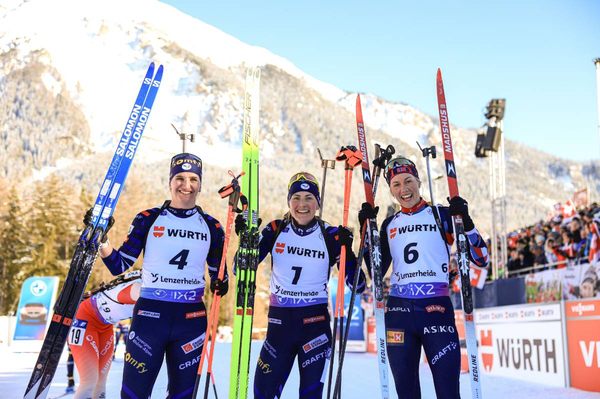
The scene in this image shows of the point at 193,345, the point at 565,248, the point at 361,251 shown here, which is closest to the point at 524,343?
the point at 565,248

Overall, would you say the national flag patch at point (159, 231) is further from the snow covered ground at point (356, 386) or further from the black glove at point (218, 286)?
the snow covered ground at point (356, 386)

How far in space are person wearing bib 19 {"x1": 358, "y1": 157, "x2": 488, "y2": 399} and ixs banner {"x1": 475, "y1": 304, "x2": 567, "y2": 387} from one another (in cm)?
520

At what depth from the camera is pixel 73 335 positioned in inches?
210

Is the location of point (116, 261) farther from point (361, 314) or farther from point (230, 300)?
point (230, 300)

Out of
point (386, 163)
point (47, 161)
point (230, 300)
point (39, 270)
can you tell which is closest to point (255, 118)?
point (386, 163)

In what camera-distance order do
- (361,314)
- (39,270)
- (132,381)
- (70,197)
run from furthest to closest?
(70,197), (39,270), (361,314), (132,381)

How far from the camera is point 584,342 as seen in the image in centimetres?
795

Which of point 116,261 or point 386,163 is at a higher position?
point 386,163

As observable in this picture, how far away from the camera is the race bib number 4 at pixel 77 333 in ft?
17.4

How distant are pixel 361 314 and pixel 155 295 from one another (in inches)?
591

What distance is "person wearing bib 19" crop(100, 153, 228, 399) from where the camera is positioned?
3.99m

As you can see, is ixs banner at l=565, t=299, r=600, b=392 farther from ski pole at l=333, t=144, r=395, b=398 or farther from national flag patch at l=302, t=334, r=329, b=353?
national flag patch at l=302, t=334, r=329, b=353

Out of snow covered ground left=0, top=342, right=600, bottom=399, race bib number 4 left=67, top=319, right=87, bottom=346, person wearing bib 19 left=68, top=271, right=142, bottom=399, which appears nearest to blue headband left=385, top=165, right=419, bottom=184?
person wearing bib 19 left=68, top=271, right=142, bottom=399

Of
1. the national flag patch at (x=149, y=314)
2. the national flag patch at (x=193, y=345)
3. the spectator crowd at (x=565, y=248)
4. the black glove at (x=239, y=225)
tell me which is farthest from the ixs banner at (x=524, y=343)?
the national flag patch at (x=149, y=314)
